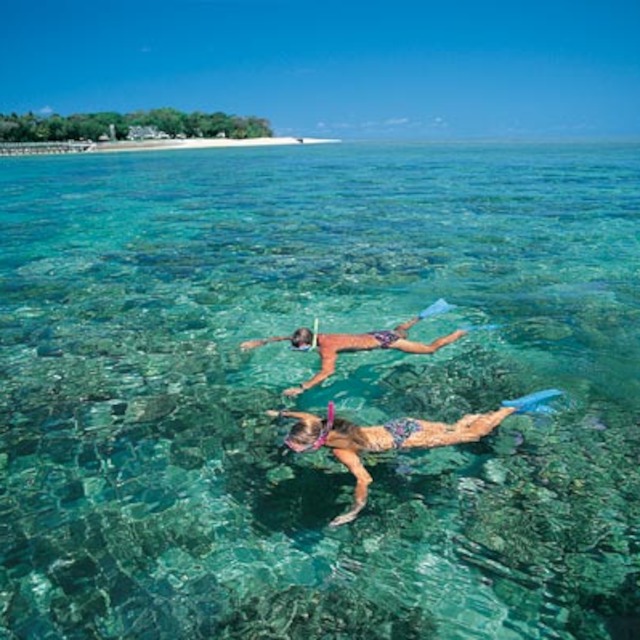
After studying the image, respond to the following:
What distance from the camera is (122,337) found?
27.6 ft

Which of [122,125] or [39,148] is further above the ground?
[122,125]

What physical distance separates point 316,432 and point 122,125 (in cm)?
11344

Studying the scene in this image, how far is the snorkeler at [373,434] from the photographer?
15.4 ft

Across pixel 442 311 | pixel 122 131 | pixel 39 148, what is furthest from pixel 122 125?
pixel 442 311

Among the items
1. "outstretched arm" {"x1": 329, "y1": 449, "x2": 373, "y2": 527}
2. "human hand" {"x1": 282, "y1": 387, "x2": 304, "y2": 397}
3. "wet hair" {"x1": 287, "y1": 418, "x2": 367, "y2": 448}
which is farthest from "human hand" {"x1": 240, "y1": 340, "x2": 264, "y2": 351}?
"outstretched arm" {"x1": 329, "y1": 449, "x2": 373, "y2": 527}

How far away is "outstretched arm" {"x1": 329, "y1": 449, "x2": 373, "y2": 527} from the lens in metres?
4.43

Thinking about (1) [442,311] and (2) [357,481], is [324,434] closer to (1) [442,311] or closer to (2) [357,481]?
(2) [357,481]

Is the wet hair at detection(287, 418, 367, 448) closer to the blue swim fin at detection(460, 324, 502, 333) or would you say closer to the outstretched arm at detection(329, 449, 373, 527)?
the outstretched arm at detection(329, 449, 373, 527)

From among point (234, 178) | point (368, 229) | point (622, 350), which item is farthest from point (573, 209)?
point (234, 178)

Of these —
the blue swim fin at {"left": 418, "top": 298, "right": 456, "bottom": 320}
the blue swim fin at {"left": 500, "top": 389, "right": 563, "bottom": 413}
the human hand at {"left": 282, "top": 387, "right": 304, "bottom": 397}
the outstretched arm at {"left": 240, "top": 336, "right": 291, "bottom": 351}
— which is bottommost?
the human hand at {"left": 282, "top": 387, "right": 304, "bottom": 397}

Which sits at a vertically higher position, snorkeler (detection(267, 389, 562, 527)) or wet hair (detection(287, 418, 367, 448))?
wet hair (detection(287, 418, 367, 448))

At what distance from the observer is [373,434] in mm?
5176

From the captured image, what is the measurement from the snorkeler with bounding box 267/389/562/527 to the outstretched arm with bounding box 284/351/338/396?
528 millimetres

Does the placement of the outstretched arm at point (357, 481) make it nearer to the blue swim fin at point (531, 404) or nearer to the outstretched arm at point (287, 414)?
the outstretched arm at point (287, 414)
